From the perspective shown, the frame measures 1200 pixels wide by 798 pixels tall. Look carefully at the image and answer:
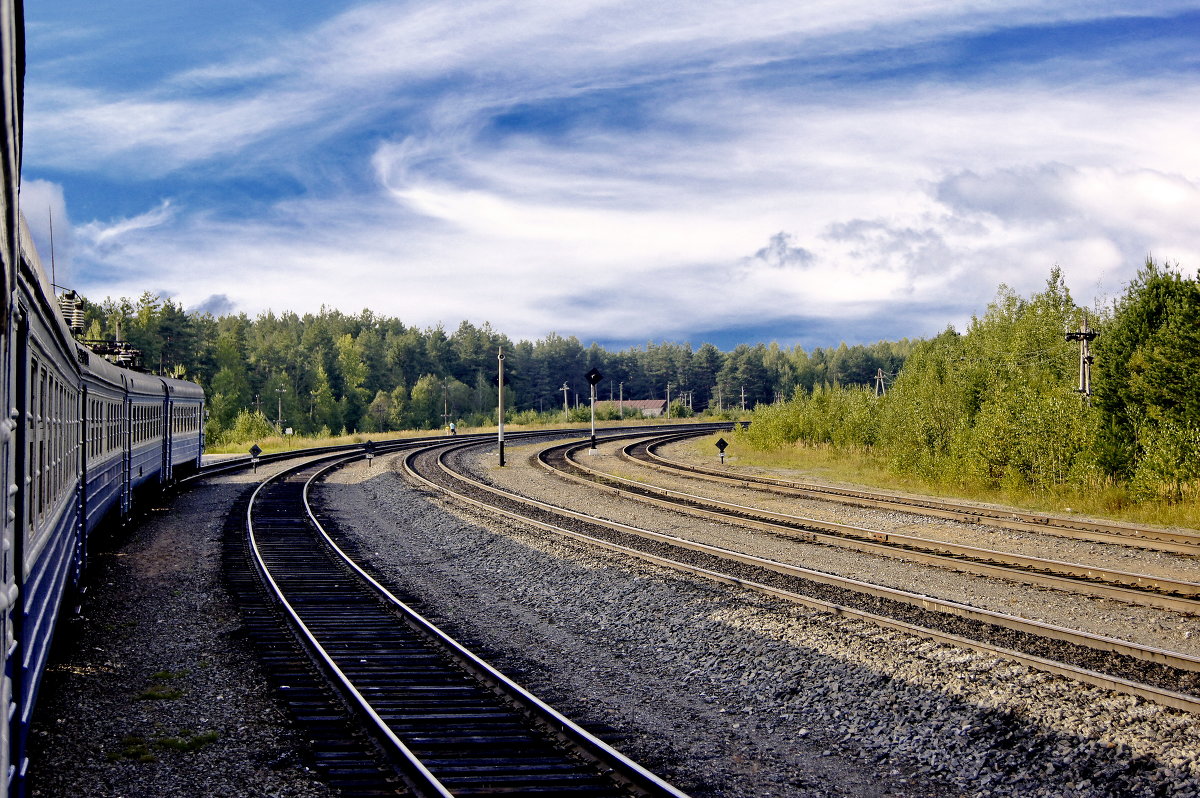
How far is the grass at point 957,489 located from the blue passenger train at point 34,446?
18.7 m

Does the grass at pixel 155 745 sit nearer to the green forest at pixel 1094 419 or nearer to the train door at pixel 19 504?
the train door at pixel 19 504

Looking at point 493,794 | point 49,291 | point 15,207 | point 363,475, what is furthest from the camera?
point 363,475

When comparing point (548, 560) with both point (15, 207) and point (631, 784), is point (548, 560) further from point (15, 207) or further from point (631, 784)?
point (15, 207)

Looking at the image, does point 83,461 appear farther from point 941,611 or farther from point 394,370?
point 394,370

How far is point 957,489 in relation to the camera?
23875 millimetres

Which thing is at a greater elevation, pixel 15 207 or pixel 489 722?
pixel 15 207

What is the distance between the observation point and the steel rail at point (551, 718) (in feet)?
20.5

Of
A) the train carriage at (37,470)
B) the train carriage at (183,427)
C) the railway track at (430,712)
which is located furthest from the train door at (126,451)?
the train carriage at (37,470)

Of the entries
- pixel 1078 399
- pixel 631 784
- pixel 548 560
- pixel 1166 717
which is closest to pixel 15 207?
pixel 631 784

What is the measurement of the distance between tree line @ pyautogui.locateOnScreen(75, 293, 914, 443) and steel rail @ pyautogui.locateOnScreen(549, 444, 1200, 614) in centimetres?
4354

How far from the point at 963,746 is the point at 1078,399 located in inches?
745

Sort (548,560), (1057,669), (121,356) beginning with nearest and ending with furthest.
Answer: (1057,669) → (548,560) → (121,356)

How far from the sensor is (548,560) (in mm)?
14938

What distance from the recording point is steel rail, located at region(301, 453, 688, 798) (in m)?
6.25
